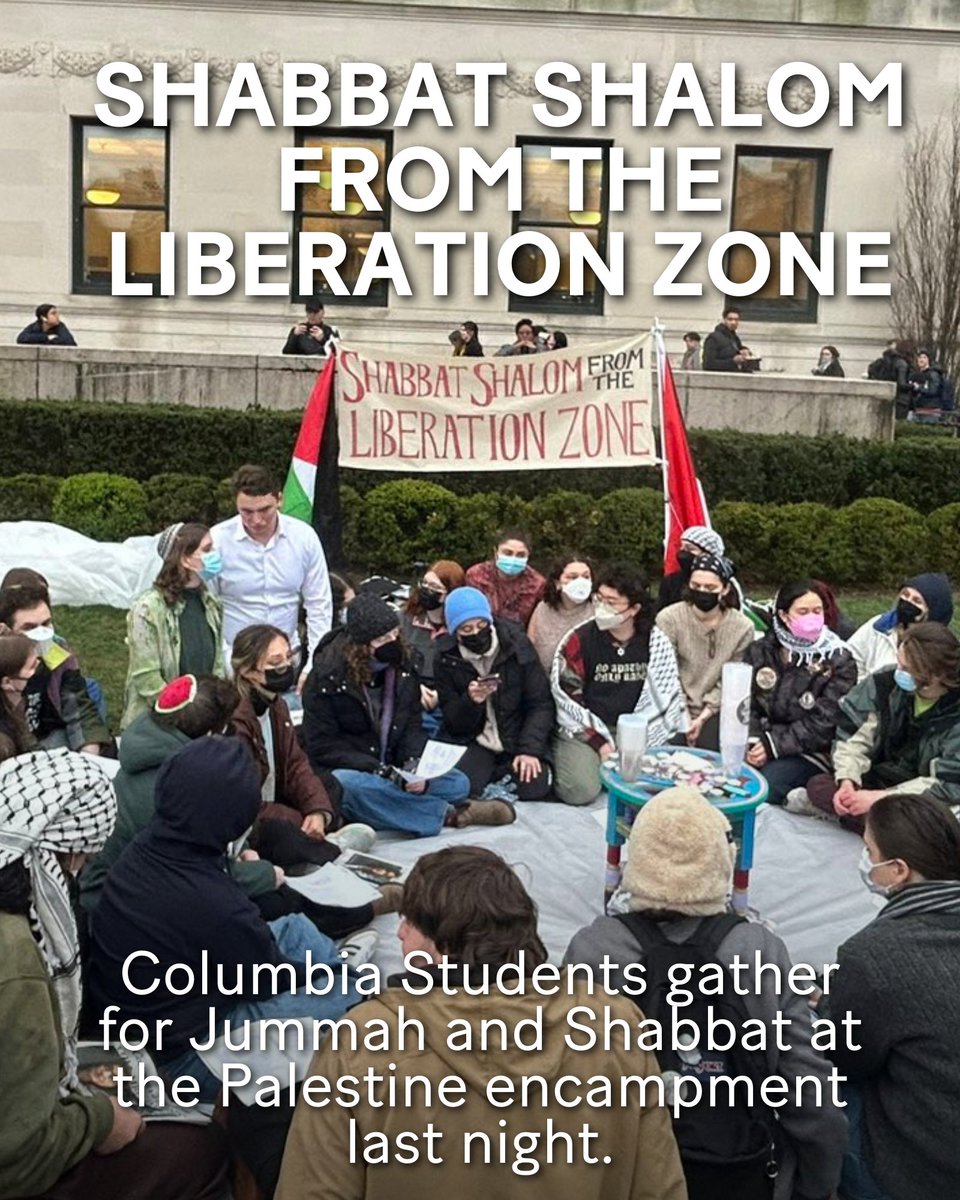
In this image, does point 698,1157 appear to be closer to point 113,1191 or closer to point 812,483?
point 113,1191

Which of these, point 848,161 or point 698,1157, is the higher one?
point 848,161

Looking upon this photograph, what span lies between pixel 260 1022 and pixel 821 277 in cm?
1850

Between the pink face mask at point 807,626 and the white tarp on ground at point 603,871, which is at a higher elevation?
the pink face mask at point 807,626

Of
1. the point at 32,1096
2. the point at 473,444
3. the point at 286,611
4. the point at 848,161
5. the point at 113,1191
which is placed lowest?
the point at 113,1191

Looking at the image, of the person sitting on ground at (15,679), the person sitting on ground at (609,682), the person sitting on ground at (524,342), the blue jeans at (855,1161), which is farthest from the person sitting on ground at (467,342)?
the blue jeans at (855,1161)

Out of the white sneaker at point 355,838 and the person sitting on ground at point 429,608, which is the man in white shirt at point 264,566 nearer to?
the person sitting on ground at point 429,608

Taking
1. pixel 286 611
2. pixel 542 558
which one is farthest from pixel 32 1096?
pixel 542 558

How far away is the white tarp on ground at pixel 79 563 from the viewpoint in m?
10.6

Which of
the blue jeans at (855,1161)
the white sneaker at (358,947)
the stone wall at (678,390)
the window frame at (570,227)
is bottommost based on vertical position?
the blue jeans at (855,1161)

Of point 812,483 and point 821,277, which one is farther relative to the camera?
point 821,277

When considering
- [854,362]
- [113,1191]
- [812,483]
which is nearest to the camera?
[113,1191]

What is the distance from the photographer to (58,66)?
60.5 feet

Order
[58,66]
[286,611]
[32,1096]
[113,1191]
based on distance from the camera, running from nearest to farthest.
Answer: [32,1096], [113,1191], [286,611], [58,66]

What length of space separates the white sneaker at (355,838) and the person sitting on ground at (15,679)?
4.41ft
